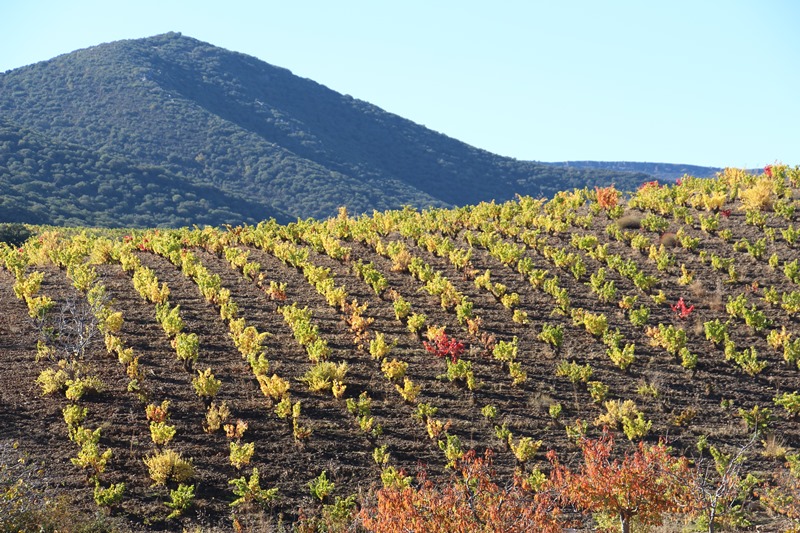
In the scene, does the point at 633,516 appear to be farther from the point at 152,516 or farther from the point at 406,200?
the point at 406,200

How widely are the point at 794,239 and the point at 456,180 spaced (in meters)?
94.7

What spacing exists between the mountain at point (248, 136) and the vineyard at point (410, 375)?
6454cm

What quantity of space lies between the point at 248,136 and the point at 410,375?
331ft

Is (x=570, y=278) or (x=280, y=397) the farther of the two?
(x=570, y=278)

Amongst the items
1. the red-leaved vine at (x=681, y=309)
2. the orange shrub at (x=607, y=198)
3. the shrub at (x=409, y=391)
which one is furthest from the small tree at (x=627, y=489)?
the orange shrub at (x=607, y=198)

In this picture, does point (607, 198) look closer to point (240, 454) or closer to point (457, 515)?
point (240, 454)

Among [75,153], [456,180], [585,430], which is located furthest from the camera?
[456,180]

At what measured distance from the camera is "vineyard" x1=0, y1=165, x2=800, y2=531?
34.5ft

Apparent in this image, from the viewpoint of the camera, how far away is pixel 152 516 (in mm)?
10359

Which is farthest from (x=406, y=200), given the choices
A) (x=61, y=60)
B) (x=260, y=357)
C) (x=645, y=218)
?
(x=260, y=357)

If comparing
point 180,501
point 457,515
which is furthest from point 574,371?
point 180,501

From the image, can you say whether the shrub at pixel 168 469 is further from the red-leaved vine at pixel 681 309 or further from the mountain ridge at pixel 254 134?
the mountain ridge at pixel 254 134

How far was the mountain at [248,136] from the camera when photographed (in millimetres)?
97000

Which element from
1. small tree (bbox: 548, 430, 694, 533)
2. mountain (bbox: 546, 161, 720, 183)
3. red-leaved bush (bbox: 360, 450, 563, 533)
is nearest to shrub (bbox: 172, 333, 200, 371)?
red-leaved bush (bbox: 360, 450, 563, 533)
